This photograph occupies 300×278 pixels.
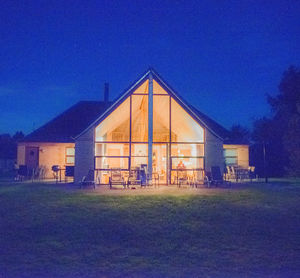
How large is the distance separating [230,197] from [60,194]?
604 centimetres

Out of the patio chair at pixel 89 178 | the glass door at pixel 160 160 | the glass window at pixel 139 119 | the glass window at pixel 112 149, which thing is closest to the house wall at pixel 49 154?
the glass window at pixel 112 149

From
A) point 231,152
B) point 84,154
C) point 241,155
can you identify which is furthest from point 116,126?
point 241,155

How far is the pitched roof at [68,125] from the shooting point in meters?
20.8

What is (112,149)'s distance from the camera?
1642cm

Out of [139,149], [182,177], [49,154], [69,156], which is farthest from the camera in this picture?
[69,156]

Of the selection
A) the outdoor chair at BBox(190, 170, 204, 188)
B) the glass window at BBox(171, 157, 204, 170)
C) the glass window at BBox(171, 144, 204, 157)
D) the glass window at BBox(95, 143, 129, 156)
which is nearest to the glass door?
the glass window at BBox(171, 144, 204, 157)

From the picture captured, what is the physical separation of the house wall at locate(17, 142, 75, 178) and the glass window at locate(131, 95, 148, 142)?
679 centimetres

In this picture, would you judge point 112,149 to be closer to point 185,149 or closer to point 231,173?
point 185,149

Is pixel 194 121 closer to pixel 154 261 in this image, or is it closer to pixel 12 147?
pixel 154 261

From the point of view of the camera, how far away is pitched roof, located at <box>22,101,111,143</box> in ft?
68.1

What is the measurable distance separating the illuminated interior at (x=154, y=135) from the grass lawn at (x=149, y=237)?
5.10 metres

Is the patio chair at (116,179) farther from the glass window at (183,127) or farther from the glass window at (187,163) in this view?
the glass window at (183,127)

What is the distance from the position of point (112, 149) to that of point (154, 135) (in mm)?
2351

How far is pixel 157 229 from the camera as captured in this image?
6863mm
